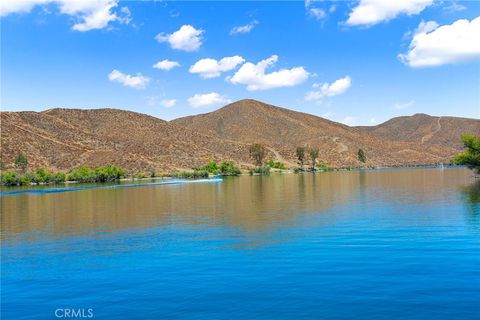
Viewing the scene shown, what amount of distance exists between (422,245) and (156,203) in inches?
1411

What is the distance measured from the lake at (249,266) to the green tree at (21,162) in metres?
98.2

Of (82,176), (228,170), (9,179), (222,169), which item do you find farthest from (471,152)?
(9,179)

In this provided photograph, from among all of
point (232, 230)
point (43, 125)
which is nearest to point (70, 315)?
point (232, 230)

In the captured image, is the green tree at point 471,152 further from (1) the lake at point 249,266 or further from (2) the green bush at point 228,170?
(2) the green bush at point 228,170

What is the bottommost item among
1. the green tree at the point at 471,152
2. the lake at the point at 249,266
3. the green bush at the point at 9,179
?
the lake at the point at 249,266

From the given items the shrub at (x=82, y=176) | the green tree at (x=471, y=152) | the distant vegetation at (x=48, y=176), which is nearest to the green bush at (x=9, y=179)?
the distant vegetation at (x=48, y=176)

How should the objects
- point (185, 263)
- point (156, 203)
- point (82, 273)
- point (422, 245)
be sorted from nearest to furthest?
point (82, 273) < point (185, 263) < point (422, 245) < point (156, 203)

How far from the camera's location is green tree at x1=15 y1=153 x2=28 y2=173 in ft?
428

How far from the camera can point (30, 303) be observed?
17.8 m

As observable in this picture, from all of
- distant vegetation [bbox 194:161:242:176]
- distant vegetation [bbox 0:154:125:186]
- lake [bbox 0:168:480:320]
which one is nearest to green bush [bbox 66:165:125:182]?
distant vegetation [bbox 0:154:125:186]

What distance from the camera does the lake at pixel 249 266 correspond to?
1683 cm

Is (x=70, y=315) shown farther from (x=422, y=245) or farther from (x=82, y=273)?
(x=422, y=245)

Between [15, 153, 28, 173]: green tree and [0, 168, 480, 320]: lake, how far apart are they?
98.2m

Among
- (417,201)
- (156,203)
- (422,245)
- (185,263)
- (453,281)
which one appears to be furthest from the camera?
(156,203)
